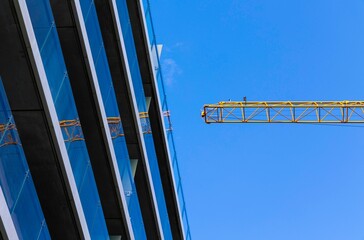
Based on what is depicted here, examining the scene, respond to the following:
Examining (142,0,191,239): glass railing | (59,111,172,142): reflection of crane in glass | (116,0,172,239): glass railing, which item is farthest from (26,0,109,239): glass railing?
(142,0,191,239): glass railing

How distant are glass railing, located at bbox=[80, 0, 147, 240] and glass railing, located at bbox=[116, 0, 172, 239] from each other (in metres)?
2.80

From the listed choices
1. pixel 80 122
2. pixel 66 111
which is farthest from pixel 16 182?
pixel 80 122

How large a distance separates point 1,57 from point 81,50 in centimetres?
435

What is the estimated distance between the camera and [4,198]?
13531mm

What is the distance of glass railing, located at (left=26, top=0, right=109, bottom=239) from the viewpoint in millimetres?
17047

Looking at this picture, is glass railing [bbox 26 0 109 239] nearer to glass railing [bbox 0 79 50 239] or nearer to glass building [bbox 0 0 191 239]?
glass building [bbox 0 0 191 239]

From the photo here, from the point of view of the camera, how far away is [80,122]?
2086cm

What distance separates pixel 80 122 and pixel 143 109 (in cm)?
629

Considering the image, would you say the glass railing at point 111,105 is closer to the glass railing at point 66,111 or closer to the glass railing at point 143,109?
the glass railing at point 66,111

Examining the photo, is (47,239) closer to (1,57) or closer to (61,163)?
(61,163)

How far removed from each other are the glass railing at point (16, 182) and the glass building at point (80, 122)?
2 cm

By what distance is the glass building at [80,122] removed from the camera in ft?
50.6

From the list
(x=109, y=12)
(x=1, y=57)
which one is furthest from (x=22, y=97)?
(x=109, y=12)

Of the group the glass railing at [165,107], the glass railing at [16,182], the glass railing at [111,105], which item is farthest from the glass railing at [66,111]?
the glass railing at [165,107]
